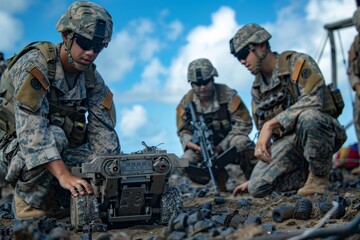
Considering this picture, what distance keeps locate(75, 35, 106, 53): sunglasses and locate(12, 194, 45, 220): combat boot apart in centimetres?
169

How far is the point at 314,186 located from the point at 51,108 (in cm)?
337

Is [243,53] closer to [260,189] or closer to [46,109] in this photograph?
[260,189]

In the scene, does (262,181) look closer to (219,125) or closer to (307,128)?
(307,128)

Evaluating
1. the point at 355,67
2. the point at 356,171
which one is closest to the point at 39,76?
the point at 355,67

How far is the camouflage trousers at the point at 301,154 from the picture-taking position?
636 cm

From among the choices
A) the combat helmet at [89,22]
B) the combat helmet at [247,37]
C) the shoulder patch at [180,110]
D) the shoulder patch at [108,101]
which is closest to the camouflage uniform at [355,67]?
the combat helmet at [247,37]

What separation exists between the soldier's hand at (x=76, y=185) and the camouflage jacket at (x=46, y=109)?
28cm

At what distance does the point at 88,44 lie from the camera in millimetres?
5051

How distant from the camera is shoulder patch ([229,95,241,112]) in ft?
29.1

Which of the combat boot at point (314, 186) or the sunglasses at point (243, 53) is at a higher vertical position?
the sunglasses at point (243, 53)

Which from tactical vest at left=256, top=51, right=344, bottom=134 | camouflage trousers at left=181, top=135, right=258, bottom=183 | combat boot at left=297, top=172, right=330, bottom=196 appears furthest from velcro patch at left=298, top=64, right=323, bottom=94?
camouflage trousers at left=181, top=135, right=258, bottom=183

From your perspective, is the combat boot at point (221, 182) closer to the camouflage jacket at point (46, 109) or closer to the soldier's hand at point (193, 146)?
the soldier's hand at point (193, 146)

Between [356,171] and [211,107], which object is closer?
[211,107]

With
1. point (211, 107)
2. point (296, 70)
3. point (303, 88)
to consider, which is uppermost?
point (211, 107)
